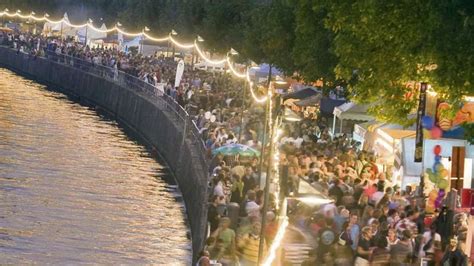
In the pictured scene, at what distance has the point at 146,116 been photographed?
2566 inches

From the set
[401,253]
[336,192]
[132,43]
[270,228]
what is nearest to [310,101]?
[336,192]

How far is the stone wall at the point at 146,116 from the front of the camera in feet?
124

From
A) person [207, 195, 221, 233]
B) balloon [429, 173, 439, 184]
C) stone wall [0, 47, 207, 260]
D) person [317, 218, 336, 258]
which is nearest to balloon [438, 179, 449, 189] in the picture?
balloon [429, 173, 439, 184]

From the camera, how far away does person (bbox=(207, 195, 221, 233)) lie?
88.2 feet

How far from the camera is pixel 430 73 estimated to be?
82.2 feet

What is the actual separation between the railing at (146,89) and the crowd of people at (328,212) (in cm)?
295

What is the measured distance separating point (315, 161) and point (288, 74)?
73.5ft

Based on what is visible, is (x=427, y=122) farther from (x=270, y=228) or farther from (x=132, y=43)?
(x=132, y=43)

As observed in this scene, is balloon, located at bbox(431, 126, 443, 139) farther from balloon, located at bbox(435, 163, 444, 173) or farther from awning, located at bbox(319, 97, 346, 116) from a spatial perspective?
awning, located at bbox(319, 97, 346, 116)

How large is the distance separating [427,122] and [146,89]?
40720mm

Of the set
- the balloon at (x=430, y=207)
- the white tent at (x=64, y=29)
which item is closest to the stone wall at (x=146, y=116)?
the balloon at (x=430, y=207)

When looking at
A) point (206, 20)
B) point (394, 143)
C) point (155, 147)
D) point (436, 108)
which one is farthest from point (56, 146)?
point (436, 108)

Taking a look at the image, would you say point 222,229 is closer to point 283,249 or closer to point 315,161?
point 283,249

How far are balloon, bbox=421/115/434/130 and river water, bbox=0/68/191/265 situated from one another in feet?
27.1
